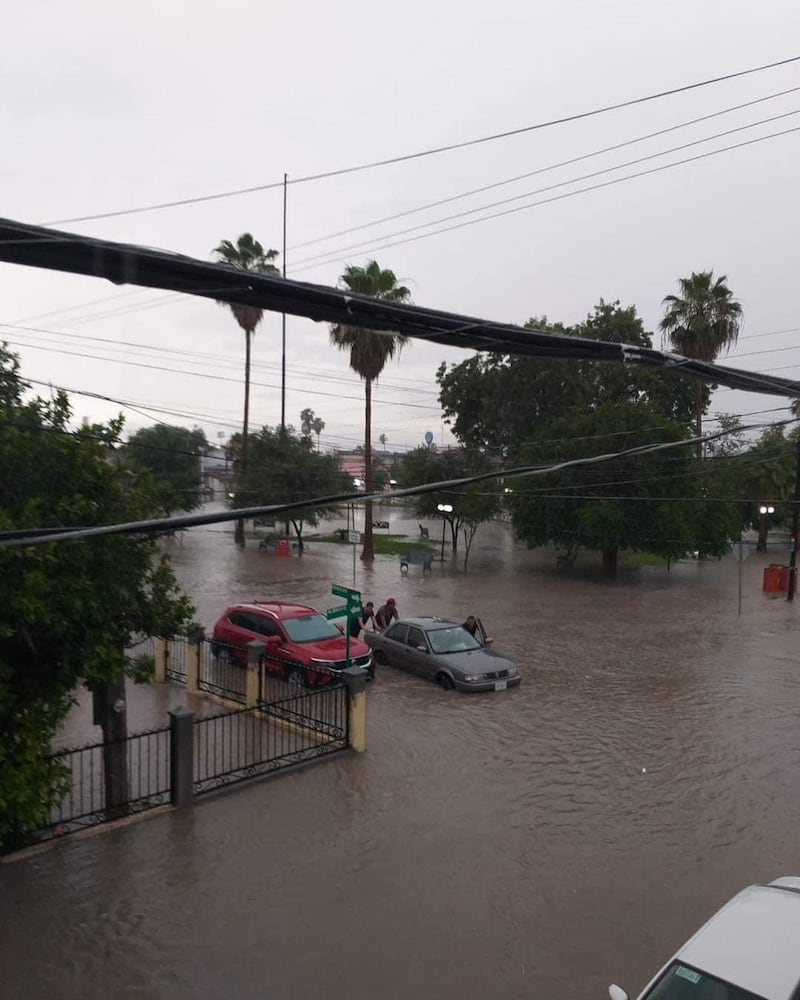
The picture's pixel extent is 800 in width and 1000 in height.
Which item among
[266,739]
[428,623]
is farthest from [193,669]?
[428,623]

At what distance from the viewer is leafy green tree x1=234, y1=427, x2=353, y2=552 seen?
35.3 metres

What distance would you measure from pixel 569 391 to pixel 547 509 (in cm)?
1162

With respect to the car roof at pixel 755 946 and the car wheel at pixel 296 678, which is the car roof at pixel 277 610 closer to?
the car wheel at pixel 296 678

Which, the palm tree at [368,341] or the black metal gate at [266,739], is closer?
the black metal gate at [266,739]

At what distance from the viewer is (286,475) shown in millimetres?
35812

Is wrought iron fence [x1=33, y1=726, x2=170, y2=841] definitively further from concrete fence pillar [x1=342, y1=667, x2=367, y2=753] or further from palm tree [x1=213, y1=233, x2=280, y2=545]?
palm tree [x1=213, y1=233, x2=280, y2=545]

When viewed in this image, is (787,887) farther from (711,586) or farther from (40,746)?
(711,586)

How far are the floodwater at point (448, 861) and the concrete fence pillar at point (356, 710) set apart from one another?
192 millimetres

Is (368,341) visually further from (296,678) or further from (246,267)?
(296,678)

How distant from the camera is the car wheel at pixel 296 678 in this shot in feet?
45.1

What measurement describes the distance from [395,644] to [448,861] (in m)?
7.96

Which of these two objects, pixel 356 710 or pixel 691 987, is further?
pixel 356 710

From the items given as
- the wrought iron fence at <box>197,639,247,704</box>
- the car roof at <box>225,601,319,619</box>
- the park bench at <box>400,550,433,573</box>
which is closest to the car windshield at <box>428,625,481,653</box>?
the car roof at <box>225,601,319,619</box>

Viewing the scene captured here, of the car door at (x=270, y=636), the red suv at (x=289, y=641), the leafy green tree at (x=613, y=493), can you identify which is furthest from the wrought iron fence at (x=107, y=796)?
the leafy green tree at (x=613, y=493)
